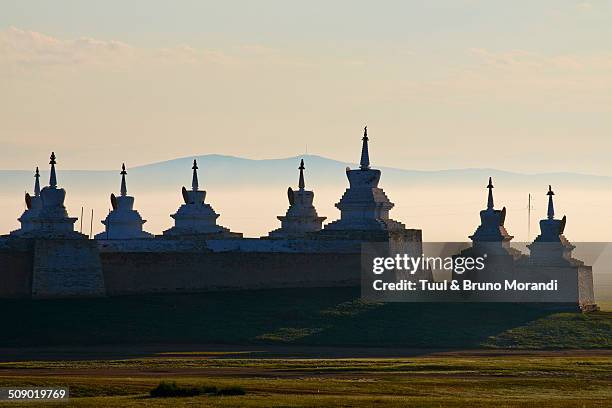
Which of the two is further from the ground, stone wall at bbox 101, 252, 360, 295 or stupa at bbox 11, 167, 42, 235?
stupa at bbox 11, 167, 42, 235

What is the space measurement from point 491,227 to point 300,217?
1326 centimetres

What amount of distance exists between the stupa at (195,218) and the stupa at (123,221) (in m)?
2.15

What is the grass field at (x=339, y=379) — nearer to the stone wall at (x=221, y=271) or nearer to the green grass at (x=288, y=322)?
the green grass at (x=288, y=322)

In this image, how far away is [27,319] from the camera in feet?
266

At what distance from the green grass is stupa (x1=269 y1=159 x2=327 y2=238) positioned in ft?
54.3

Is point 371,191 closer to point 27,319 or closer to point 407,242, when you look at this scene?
point 407,242

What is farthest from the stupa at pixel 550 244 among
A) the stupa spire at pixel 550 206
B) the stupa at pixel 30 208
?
the stupa at pixel 30 208

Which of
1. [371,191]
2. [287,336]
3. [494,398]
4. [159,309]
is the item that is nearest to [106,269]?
[159,309]

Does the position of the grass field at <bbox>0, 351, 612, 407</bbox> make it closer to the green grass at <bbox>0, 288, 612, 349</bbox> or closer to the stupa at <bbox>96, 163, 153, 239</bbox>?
the green grass at <bbox>0, 288, 612, 349</bbox>

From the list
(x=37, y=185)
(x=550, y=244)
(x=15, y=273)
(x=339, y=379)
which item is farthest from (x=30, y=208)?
(x=339, y=379)

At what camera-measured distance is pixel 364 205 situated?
100m

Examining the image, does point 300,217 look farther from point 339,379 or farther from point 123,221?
point 339,379

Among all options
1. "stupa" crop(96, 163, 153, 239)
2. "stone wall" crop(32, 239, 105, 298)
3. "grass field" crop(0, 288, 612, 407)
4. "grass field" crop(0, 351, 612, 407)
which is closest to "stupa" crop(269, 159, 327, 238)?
"stupa" crop(96, 163, 153, 239)

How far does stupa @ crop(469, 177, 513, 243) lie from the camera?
10500cm
